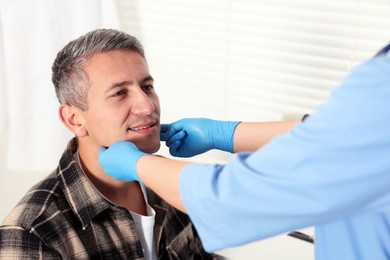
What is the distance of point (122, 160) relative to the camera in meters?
1.21

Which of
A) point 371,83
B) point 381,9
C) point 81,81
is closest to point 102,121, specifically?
point 81,81

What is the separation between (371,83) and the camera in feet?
2.59

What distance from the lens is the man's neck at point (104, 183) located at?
60.4 inches

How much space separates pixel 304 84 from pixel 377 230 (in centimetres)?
100

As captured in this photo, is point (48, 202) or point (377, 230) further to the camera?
point (48, 202)

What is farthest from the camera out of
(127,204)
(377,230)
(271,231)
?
(127,204)

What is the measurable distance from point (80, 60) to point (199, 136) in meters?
0.40

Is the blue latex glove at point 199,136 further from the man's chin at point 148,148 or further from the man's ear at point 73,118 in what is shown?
the man's ear at point 73,118

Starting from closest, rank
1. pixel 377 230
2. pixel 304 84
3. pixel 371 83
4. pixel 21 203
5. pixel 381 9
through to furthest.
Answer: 1. pixel 371 83
2. pixel 377 230
3. pixel 21 203
4. pixel 381 9
5. pixel 304 84

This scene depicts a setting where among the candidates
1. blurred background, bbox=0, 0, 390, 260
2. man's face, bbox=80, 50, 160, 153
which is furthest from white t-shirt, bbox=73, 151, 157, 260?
blurred background, bbox=0, 0, 390, 260

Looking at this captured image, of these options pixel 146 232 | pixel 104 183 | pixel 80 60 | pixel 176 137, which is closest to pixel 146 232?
pixel 146 232

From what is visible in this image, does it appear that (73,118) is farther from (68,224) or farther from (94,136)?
(68,224)

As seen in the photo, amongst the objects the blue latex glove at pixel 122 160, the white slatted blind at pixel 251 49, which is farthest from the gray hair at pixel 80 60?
the white slatted blind at pixel 251 49

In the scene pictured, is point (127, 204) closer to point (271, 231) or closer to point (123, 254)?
point (123, 254)
